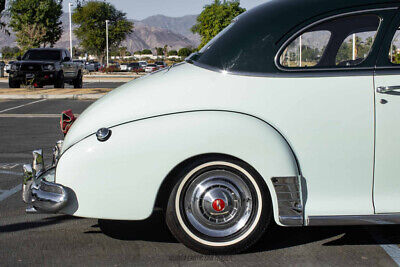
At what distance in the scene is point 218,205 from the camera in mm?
4035

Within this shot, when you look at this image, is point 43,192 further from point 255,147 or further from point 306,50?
point 306,50

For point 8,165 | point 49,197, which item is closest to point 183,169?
point 49,197

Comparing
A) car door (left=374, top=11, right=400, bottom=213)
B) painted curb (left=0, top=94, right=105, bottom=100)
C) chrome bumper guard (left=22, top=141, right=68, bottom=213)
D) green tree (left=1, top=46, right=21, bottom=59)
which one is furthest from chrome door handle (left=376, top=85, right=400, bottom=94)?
green tree (left=1, top=46, right=21, bottom=59)

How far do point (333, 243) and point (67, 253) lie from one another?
1998 millimetres

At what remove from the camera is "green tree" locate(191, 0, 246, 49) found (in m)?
48.6

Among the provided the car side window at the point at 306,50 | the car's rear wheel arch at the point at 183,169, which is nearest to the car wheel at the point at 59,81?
the car side window at the point at 306,50

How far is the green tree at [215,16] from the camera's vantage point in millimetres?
48559

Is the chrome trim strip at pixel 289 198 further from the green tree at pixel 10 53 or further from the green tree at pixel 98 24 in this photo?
the green tree at pixel 98 24

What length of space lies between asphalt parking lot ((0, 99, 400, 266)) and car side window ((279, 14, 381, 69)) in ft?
4.44

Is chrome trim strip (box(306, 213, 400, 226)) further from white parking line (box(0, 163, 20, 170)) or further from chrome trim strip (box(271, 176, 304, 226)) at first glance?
white parking line (box(0, 163, 20, 170))

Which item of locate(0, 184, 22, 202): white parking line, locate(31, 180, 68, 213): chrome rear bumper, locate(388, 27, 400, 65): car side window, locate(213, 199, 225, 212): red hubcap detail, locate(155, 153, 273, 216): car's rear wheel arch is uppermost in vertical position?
locate(388, 27, 400, 65): car side window

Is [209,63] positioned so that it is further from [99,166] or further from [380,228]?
[380,228]

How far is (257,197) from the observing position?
13.1 ft

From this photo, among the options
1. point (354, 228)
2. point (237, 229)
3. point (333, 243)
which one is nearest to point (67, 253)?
point (237, 229)
